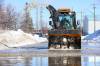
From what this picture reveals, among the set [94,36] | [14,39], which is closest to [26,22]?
[94,36]

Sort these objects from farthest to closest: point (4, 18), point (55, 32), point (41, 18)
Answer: point (41, 18)
point (4, 18)
point (55, 32)

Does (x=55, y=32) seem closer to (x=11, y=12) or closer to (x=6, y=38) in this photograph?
(x=6, y=38)

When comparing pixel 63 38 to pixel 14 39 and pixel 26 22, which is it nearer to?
pixel 14 39

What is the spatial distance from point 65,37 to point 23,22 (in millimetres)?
51478

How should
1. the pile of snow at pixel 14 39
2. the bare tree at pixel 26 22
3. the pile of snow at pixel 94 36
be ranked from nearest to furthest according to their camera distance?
the pile of snow at pixel 14 39 < the pile of snow at pixel 94 36 < the bare tree at pixel 26 22

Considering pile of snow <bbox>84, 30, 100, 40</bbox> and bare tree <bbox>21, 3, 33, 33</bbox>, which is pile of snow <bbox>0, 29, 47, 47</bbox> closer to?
pile of snow <bbox>84, 30, 100, 40</bbox>

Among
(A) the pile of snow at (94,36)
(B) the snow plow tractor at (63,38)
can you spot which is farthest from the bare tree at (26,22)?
(B) the snow plow tractor at (63,38)

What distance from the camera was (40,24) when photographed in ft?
268

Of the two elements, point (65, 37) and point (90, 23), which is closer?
point (65, 37)

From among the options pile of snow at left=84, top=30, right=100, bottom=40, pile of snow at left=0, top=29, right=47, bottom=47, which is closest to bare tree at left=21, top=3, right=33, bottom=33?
pile of snow at left=84, top=30, right=100, bottom=40

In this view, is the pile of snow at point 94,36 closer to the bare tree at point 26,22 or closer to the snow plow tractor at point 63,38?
the bare tree at point 26,22

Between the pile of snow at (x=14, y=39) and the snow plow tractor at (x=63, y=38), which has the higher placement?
the snow plow tractor at (x=63, y=38)

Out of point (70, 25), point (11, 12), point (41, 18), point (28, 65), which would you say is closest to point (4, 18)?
point (11, 12)

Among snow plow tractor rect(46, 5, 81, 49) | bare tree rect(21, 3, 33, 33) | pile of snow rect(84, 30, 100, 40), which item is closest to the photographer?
snow plow tractor rect(46, 5, 81, 49)
